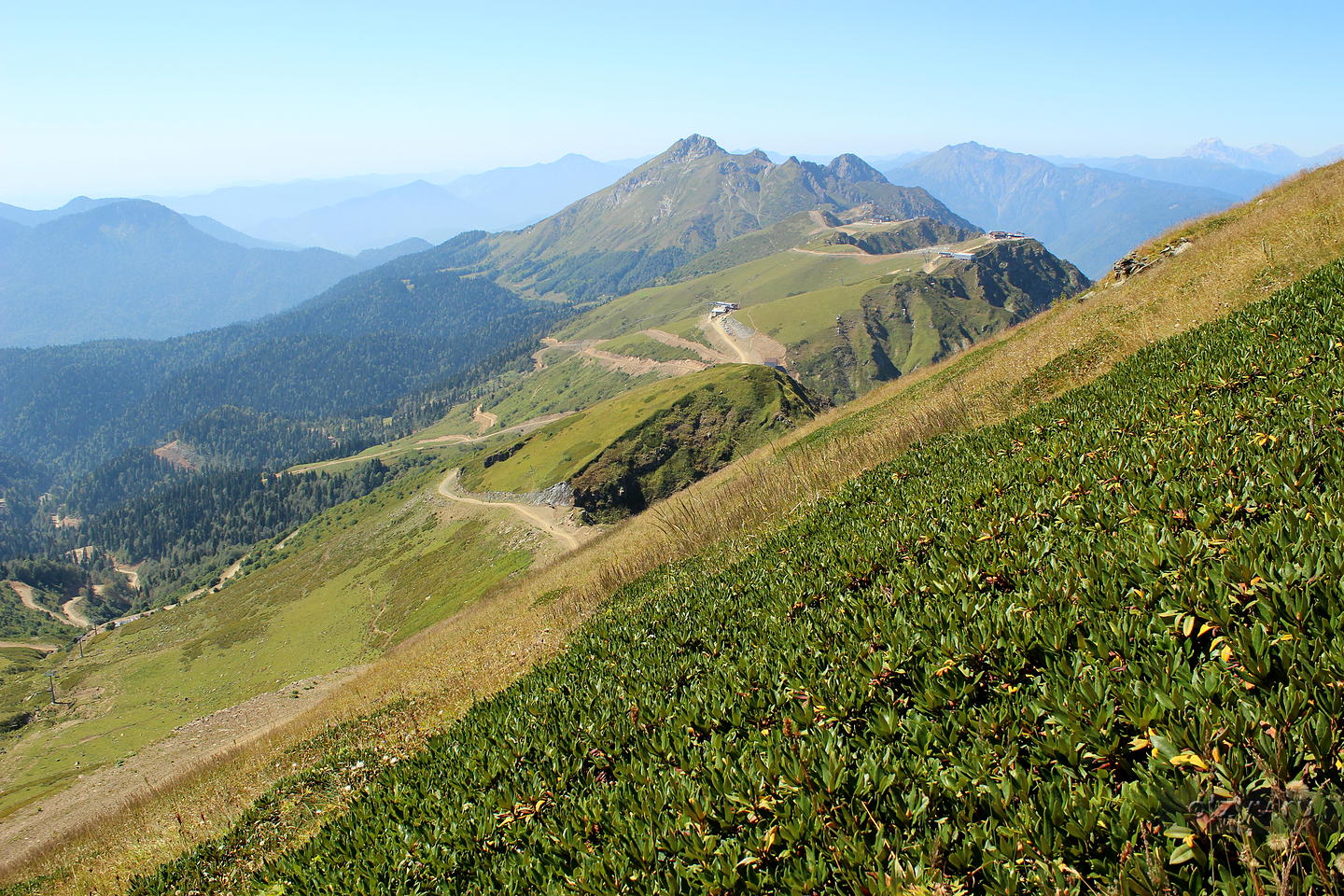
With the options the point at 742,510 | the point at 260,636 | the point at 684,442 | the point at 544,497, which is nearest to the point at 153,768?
the point at 742,510

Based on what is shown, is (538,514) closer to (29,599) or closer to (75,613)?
(75,613)

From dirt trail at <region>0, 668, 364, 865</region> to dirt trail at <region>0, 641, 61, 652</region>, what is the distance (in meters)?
132

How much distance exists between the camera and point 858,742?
15.4ft

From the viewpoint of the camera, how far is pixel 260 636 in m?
94.7

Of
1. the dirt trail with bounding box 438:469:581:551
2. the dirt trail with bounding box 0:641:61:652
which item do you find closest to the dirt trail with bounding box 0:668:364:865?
the dirt trail with bounding box 438:469:581:551

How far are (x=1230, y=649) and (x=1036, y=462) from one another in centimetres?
492

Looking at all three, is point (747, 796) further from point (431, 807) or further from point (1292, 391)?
point (1292, 391)

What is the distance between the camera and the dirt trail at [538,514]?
259ft

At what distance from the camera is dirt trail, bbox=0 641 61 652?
130m

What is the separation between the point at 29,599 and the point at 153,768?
22909 centimetres

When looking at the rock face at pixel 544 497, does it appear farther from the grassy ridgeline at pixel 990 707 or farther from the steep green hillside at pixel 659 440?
the grassy ridgeline at pixel 990 707

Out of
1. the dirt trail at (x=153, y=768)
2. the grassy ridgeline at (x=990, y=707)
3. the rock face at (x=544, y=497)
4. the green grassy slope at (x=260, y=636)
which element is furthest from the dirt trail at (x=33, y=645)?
the grassy ridgeline at (x=990, y=707)

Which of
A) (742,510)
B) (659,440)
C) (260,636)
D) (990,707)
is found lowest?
(260,636)

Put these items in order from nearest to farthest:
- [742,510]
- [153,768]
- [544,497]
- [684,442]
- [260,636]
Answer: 1. [742,510]
2. [153,768]
3. [260,636]
4. [544,497]
5. [684,442]
